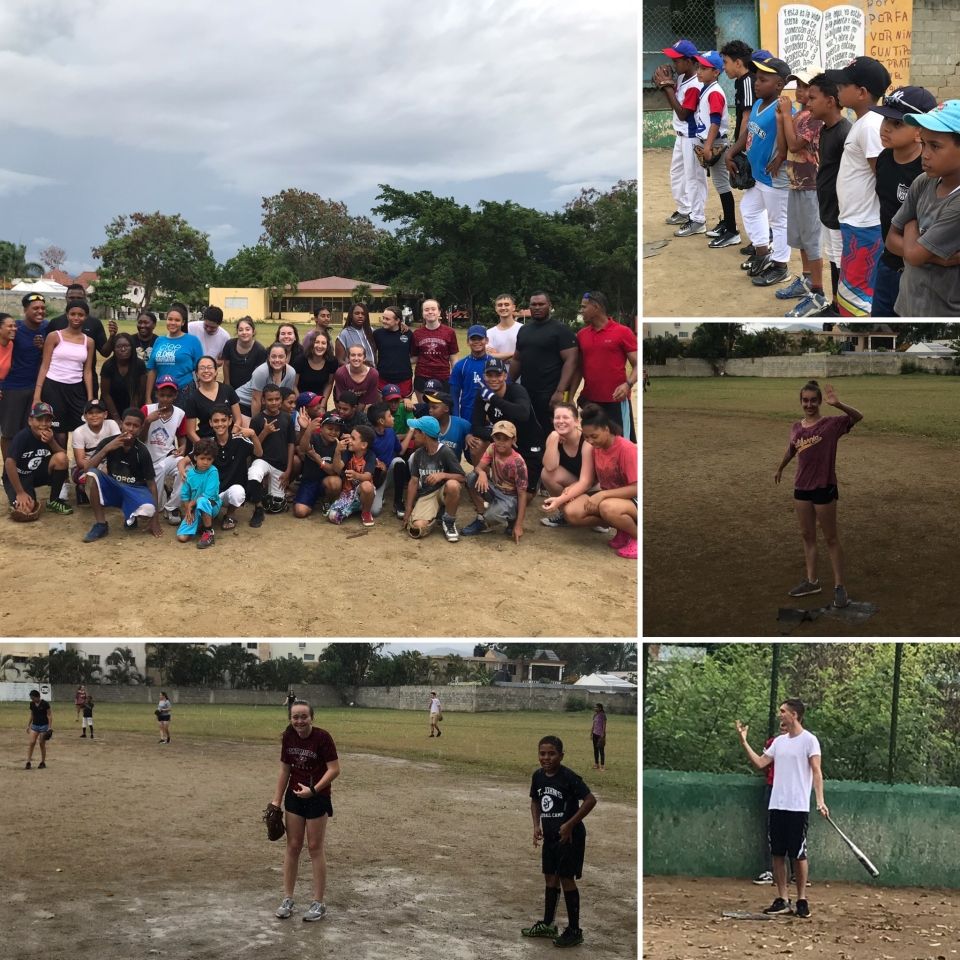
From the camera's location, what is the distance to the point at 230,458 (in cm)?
675

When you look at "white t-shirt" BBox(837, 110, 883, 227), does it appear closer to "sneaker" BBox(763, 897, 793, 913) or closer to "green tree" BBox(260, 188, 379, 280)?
"sneaker" BBox(763, 897, 793, 913)

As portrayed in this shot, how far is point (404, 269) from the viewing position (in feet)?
82.6

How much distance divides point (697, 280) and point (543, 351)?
131 centimetres

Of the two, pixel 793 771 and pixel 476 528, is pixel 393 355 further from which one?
pixel 793 771

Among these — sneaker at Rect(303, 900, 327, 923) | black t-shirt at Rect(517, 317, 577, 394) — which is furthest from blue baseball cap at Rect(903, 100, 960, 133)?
sneaker at Rect(303, 900, 327, 923)

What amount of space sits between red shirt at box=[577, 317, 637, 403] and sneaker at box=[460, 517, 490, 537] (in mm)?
1110

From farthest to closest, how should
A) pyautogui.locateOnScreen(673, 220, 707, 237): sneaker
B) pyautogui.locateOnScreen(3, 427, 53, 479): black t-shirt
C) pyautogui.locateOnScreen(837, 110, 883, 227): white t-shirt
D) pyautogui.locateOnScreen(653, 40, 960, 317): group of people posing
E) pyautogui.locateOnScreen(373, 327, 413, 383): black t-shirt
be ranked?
1. pyautogui.locateOnScreen(673, 220, 707, 237): sneaker
2. pyautogui.locateOnScreen(373, 327, 413, 383): black t-shirt
3. pyautogui.locateOnScreen(3, 427, 53, 479): black t-shirt
4. pyautogui.locateOnScreen(837, 110, 883, 227): white t-shirt
5. pyautogui.locateOnScreen(653, 40, 960, 317): group of people posing

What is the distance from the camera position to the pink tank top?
6.96 meters

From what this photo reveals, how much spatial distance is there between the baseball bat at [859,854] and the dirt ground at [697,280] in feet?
9.79

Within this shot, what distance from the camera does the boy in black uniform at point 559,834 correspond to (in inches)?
→ 193

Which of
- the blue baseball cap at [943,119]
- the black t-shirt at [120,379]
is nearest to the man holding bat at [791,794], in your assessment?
the blue baseball cap at [943,119]

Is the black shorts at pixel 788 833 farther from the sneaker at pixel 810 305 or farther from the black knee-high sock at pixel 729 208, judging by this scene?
the black knee-high sock at pixel 729 208

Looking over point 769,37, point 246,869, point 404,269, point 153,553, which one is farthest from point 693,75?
point 404,269

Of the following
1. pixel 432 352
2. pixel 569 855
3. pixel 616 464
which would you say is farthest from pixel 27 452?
pixel 569 855
